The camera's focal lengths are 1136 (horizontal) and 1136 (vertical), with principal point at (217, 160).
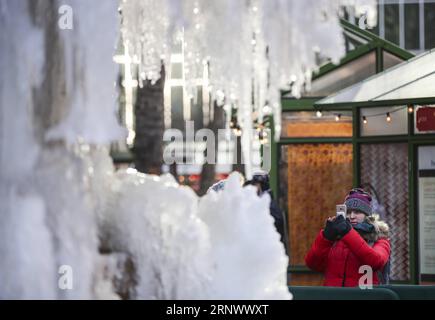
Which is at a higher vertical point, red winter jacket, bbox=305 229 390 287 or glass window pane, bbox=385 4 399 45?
glass window pane, bbox=385 4 399 45

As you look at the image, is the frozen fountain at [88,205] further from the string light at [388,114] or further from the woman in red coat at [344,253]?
the string light at [388,114]

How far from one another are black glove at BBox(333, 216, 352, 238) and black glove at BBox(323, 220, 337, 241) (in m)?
0.02

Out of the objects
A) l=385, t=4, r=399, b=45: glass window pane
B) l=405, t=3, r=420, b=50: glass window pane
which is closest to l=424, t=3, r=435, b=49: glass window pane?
l=405, t=3, r=420, b=50: glass window pane

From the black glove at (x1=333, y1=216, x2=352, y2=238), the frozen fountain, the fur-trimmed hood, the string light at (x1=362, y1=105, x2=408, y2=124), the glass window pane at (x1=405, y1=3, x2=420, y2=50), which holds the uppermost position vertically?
the glass window pane at (x1=405, y1=3, x2=420, y2=50)

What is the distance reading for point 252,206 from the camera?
4.14 metres

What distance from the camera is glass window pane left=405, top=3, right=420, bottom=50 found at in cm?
4038

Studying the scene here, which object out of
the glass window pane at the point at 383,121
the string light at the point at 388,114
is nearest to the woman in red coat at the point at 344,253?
the string light at the point at 388,114

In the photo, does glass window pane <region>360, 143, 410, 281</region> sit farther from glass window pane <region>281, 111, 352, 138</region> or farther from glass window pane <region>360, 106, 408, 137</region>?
glass window pane <region>281, 111, 352, 138</region>

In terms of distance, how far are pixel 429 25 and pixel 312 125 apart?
25.5 m

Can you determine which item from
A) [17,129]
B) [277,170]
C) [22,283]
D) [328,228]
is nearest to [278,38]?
[17,129]

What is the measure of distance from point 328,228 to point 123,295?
3.95 metres

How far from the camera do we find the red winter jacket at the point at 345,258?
769 centimetres

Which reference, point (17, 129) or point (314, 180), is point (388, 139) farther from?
point (17, 129)

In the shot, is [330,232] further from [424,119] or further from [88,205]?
[424,119]
